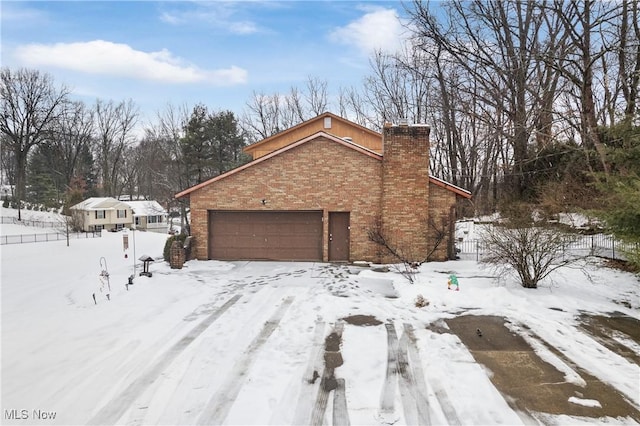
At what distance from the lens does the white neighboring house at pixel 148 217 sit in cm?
4325

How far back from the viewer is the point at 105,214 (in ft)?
130

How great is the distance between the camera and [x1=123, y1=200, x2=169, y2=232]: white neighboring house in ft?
142

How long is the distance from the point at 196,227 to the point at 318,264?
5.04m

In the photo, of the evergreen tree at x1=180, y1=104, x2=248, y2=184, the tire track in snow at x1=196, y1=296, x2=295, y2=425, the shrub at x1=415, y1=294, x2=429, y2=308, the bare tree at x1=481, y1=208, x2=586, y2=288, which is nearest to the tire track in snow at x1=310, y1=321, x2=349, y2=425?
the tire track in snow at x1=196, y1=296, x2=295, y2=425

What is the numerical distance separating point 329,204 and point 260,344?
325 inches

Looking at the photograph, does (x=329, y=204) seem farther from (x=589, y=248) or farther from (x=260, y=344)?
(x=589, y=248)

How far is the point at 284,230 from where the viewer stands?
1432 cm

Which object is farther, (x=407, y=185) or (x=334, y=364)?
(x=407, y=185)

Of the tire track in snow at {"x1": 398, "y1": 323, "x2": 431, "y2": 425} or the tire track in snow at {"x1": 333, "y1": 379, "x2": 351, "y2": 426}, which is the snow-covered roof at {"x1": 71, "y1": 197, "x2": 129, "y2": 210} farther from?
the tire track in snow at {"x1": 333, "y1": 379, "x2": 351, "y2": 426}

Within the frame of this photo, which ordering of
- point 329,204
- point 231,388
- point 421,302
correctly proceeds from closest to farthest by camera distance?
point 231,388 < point 421,302 < point 329,204

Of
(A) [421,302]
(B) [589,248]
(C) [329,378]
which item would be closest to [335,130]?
(B) [589,248]

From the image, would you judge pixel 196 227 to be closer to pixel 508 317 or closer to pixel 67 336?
pixel 67 336

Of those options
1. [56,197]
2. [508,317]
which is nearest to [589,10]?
[508,317]

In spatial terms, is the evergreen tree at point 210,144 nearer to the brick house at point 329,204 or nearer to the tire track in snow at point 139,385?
the brick house at point 329,204
